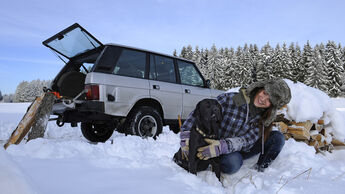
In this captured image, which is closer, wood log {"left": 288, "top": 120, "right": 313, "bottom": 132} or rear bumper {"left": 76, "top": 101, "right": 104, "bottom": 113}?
rear bumper {"left": 76, "top": 101, "right": 104, "bottom": 113}

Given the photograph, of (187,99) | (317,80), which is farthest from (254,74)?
(187,99)

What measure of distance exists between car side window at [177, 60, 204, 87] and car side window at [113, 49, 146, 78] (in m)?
1.00

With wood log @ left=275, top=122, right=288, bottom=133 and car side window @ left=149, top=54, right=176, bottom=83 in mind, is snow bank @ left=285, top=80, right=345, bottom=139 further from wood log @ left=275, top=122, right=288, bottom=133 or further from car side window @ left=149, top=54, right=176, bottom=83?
car side window @ left=149, top=54, right=176, bottom=83

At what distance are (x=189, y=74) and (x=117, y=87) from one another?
1.97 metres

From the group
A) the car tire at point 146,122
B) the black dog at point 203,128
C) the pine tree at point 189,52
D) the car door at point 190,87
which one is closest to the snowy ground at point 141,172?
the black dog at point 203,128

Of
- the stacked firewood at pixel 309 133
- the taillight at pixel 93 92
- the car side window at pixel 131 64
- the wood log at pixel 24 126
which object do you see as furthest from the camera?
the car side window at pixel 131 64

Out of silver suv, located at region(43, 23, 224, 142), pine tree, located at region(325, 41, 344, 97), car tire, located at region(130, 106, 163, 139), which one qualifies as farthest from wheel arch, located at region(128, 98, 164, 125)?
pine tree, located at region(325, 41, 344, 97)

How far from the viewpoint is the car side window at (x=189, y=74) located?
508 centimetres

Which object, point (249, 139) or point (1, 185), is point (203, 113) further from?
point (1, 185)

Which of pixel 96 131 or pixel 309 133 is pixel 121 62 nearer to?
pixel 96 131

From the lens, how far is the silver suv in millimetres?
3676

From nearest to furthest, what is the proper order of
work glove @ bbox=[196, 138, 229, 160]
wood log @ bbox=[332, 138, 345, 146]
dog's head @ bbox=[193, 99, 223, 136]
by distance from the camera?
dog's head @ bbox=[193, 99, 223, 136] < work glove @ bbox=[196, 138, 229, 160] < wood log @ bbox=[332, 138, 345, 146]

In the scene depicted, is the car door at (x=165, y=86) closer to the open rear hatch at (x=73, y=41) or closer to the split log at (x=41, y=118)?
the open rear hatch at (x=73, y=41)

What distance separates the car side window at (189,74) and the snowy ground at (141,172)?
2141 millimetres
